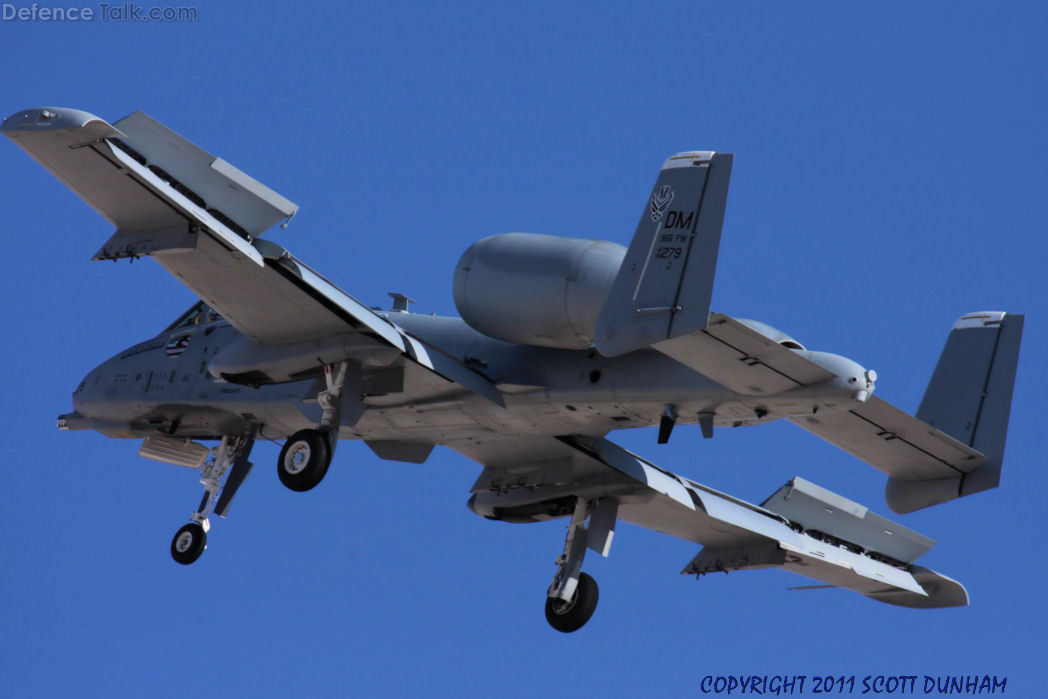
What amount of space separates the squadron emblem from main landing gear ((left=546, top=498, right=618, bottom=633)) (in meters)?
7.82

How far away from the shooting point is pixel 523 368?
68.3 feet

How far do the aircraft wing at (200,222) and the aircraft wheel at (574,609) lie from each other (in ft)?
15.1

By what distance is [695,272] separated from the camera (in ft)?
53.8

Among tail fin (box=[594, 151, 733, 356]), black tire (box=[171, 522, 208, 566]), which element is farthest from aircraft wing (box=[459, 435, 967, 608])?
tail fin (box=[594, 151, 733, 356])

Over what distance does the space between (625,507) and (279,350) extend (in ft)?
21.7

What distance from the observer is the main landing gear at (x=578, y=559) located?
77.8 feet

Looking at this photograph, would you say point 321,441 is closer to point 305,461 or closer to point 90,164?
point 305,461

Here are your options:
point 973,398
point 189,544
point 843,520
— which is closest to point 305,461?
point 189,544

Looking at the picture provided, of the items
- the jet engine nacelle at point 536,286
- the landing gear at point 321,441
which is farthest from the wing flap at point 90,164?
the jet engine nacelle at point 536,286

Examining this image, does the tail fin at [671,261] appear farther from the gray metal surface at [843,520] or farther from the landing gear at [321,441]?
the gray metal surface at [843,520]

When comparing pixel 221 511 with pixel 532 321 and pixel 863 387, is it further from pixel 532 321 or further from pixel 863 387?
pixel 863 387

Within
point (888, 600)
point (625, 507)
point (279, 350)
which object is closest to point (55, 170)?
point (279, 350)

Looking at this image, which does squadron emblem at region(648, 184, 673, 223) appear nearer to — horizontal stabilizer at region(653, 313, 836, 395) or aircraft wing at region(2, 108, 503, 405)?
horizontal stabilizer at region(653, 313, 836, 395)

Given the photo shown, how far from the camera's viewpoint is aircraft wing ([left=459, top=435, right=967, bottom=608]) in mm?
23562
